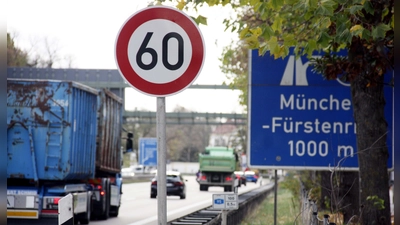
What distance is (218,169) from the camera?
55812mm

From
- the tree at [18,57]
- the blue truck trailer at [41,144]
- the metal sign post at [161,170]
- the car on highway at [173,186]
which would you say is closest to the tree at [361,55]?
the metal sign post at [161,170]

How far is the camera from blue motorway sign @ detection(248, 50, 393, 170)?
412 inches

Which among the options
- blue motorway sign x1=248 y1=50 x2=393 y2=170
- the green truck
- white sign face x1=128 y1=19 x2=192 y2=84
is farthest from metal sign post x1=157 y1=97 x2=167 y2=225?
the green truck

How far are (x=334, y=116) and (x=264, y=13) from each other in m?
2.01

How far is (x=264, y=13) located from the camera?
923 cm

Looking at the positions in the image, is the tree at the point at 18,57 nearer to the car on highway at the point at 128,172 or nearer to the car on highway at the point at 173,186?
the car on highway at the point at 173,186

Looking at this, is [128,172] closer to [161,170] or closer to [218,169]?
[218,169]

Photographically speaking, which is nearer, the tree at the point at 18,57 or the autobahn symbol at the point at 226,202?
the autobahn symbol at the point at 226,202

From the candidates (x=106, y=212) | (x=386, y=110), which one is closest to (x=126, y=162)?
(x=106, y=212)

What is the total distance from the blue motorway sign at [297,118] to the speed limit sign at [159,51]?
14.8 ft

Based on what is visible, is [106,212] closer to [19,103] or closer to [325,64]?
[19,103]

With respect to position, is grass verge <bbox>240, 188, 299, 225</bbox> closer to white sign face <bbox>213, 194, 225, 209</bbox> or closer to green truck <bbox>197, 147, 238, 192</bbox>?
white sign face <bbox>213, 194, 225, 209</bbox>

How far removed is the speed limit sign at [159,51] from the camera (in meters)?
6.05

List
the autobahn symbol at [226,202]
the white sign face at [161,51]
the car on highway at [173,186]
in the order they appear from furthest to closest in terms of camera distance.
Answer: the car on highway at [173,186] < the autobahn symbol at [226,202] < the white sign face at [161,51]
